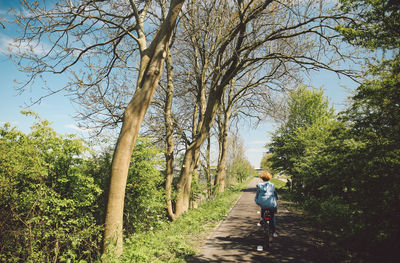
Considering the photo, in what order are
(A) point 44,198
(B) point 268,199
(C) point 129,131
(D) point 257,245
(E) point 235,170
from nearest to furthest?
(A) point 44,198
(C) point 129,131
(D) point 257,245
(B) point 268,199
(E) point 235,170

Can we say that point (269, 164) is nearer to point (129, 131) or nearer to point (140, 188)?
point (140, 188)

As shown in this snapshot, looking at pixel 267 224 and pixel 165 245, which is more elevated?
pixel 267 224

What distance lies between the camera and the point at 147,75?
17.8 feet

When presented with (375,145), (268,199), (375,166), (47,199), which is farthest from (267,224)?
(47,199)

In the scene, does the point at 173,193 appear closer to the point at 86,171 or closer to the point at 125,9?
the point at 86,171

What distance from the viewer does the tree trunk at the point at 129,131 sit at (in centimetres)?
475

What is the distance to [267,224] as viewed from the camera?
5.55m

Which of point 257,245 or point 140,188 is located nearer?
point 257,245

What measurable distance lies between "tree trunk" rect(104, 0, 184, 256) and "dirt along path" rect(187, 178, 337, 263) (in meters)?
1.73

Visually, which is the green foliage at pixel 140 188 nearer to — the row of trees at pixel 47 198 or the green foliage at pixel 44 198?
the row of trees at pixel 47 198

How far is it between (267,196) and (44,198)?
511cm

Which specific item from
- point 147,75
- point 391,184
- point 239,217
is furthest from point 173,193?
point 391,184

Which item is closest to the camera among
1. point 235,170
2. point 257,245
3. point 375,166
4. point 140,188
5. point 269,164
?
point 375,166

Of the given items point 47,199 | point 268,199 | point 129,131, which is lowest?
point 268,199
